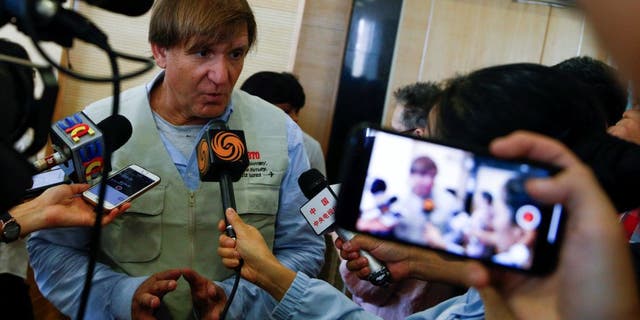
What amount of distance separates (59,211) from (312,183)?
0.50 m

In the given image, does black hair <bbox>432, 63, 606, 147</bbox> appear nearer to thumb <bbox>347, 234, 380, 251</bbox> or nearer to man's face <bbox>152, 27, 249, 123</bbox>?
thumb <bbox>347, 234, 380, 251</bbox>

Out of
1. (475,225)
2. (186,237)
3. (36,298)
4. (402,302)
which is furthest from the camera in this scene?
(36,298)

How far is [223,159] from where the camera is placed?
1248 mm

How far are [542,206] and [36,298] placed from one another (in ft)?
9.95

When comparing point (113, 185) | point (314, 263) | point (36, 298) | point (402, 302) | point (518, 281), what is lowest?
point (36, 298)

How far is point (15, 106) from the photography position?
26.6 inches

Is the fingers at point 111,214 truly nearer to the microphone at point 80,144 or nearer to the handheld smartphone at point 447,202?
the microphone at point 80,144

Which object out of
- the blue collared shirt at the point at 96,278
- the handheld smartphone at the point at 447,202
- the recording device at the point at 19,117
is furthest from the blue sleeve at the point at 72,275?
the handheld smartphone at the point at 447,202

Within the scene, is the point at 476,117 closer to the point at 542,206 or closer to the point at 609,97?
the point at 542,206

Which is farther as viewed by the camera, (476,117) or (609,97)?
(609,97)

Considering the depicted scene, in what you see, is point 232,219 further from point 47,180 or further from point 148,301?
point 47,180

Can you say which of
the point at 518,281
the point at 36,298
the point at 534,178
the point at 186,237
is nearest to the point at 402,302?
the point at 186,237

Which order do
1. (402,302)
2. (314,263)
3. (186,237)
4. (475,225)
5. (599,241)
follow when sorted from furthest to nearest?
(402,302)
(314,263)
(186,237)
(475,225)
(599,241)

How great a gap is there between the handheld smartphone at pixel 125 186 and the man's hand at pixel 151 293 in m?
0.17
